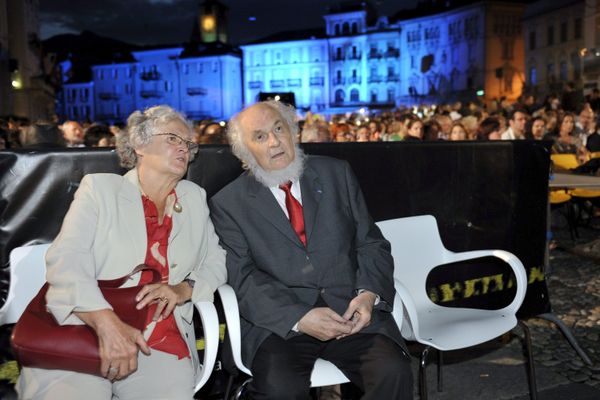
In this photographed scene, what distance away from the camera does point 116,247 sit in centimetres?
302

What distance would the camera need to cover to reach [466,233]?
16.3ft

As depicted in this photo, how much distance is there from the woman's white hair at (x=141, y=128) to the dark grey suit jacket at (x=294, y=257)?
44 cm

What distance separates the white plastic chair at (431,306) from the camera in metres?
3.46

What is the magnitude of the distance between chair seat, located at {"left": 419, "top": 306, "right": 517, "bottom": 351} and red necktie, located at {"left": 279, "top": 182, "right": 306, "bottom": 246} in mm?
882

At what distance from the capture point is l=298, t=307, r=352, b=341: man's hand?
317cm

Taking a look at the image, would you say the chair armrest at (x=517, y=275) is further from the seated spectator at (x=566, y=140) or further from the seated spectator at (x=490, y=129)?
the seated spectator at (x=566, y=140)

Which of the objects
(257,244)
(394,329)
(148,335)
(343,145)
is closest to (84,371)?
(148,335)

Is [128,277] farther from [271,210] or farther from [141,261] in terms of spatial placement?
[271,210]

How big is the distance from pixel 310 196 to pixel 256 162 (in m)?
0.38

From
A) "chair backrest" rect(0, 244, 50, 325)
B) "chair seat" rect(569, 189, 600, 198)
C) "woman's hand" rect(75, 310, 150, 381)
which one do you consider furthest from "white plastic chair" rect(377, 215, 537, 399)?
"chair seat" rect(569, 189, 600, 198)

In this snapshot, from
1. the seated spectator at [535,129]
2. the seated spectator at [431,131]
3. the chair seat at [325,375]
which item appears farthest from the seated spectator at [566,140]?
the chair seat at [325,375]

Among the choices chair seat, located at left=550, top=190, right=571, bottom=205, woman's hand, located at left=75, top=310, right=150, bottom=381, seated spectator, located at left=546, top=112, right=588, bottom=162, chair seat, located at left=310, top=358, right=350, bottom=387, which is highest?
seated spectator, located at left=546, top=112, right=588, bottom=162

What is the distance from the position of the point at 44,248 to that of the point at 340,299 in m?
1.59

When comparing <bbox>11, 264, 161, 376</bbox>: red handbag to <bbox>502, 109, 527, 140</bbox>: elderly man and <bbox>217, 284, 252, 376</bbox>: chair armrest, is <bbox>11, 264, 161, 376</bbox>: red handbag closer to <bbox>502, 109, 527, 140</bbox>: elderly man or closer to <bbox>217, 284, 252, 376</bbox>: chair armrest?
<bbox>217, 284, 252, 376</bbox>: chair armrest
